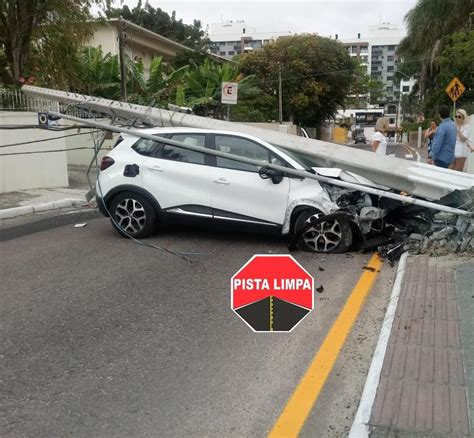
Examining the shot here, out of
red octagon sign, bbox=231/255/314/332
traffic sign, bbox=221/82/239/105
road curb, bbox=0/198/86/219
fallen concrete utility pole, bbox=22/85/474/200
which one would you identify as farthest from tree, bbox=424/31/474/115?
red octagon sign, bbox=231/255/314/332

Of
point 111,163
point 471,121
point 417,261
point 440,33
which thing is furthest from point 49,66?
point 440,33

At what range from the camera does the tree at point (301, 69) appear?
48.5 metres

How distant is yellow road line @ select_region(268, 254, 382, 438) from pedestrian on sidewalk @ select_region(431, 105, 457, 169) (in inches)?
217

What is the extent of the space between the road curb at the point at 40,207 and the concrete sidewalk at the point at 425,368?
8041mm

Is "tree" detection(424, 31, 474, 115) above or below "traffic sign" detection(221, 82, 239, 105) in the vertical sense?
above

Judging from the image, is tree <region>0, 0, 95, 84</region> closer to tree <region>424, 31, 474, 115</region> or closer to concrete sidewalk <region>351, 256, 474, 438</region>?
concrete sidewalk <region>351, 256, 474, 438</region>

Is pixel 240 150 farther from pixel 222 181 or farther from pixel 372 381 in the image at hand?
pixel 372 381

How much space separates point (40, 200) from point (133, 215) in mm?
5146

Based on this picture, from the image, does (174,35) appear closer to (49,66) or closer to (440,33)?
(440,33)

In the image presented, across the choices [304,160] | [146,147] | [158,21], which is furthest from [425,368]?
[158,21]

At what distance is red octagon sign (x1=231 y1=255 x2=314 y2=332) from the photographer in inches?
146

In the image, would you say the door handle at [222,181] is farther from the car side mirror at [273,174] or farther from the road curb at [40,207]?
the road curb at [40,207]

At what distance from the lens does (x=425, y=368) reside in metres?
Result: 3.79

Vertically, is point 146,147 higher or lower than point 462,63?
lower
